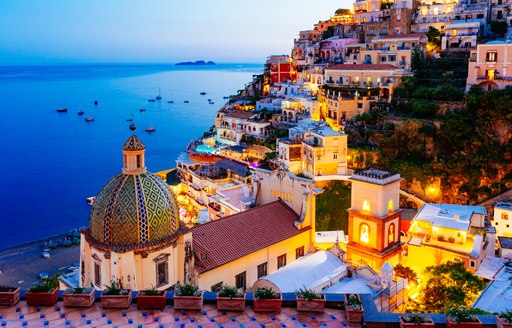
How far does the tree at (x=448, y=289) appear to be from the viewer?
18856 millimetres

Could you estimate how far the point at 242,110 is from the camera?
205ft

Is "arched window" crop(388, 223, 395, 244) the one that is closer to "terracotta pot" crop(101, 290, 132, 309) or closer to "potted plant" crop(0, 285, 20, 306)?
"terracotta pot" crop(101, 290, 132, 309)

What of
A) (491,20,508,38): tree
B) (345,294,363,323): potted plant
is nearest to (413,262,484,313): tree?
(345,294,363,323): potted plant

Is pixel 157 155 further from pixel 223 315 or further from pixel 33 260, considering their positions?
pixel 223 315

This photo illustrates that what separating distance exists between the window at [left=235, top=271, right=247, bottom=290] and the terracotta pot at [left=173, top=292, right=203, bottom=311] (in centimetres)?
946

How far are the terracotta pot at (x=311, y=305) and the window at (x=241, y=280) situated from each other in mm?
9727

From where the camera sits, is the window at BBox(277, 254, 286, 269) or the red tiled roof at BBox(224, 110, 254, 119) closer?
the window at BBox(277, 254, 286, 269)

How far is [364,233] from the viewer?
81.5 feet

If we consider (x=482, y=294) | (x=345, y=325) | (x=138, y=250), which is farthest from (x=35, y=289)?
(x=482, y=294)

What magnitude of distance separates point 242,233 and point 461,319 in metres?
12.6

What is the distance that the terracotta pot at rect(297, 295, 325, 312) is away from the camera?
10.1m

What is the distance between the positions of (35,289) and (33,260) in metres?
32.9

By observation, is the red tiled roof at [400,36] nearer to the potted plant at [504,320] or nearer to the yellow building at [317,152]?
the yellow building at [317,152]

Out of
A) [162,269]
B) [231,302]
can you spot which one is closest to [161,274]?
[162,269]
